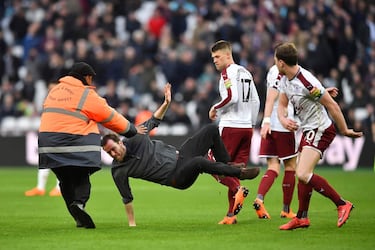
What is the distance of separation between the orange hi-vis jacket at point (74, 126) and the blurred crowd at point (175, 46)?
1322 centimetres

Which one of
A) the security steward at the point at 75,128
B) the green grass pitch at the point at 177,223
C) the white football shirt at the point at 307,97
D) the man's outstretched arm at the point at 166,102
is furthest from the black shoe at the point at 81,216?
the white football shirt at the point at 307,97

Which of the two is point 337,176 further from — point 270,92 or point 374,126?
point 270,92

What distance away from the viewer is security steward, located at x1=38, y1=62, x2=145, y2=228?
11.8 metres

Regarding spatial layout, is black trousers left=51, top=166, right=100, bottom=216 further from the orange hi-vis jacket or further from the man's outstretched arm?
the man's outstretched arm

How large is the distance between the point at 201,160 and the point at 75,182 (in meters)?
1.68

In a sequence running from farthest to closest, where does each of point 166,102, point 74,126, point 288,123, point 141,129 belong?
point 166,102 < point 141,129 < point 74,126 < point 288,123

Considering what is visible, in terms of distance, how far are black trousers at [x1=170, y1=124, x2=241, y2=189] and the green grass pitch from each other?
64 centimetres

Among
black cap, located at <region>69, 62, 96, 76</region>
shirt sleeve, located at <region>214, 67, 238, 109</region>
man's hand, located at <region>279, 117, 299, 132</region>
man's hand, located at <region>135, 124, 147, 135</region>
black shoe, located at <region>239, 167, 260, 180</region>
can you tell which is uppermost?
black cap, located at <region>69, 62, 96, 76</region>

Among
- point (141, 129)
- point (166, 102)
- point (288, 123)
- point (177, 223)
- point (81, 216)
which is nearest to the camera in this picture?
point (288, 123)

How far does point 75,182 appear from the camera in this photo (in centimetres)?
1230

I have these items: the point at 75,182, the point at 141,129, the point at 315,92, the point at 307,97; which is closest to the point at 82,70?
the point at 141,129

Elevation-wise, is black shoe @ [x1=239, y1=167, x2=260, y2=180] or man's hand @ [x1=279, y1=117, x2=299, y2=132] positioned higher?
man's hand @ [x1=279, y1=117, x2=299, y2=132]

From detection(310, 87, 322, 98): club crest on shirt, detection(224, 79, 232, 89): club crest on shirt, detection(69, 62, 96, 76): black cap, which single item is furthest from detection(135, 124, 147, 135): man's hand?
detection(310, 87, 322, 98): club crest on shirt

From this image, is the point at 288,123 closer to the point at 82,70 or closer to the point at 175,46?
the point at 82,70
